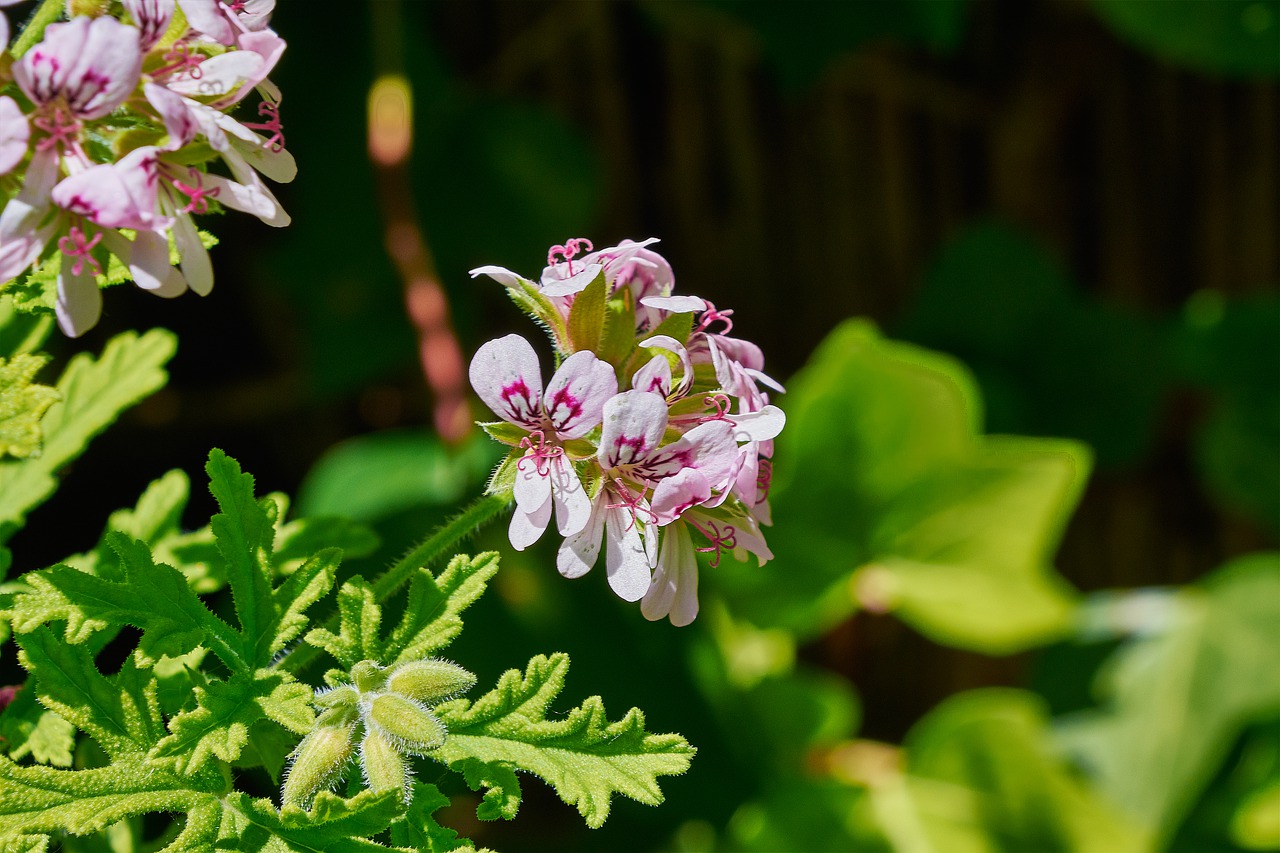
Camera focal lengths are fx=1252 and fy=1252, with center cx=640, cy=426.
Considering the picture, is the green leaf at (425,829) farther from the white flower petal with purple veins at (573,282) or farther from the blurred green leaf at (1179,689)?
the blurred green leaf at (1179,689)

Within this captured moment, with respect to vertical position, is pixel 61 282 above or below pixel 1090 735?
above

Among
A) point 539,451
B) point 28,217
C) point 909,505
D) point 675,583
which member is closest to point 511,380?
point 539,451

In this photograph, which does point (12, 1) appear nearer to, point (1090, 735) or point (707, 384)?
point (707, 384)

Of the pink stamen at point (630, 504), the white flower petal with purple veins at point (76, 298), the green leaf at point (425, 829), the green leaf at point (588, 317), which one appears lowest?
the green leaf at point (425, 829)

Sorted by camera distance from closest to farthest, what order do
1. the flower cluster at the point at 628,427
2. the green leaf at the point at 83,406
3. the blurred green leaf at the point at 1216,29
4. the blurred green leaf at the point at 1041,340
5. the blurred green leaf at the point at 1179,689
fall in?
the flower cluster at the point at 628,427 → the green leaf at the point at 83,406 → the blurred green leaf at the point at 1216,29 → the blurred green leaf at the point at 1179,689 → the blurred green leaf at the point at 1041,340

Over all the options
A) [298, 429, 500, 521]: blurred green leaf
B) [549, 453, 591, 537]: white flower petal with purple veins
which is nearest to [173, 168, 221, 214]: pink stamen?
[549, 453, 591, 537]: white flower petal with purple veins

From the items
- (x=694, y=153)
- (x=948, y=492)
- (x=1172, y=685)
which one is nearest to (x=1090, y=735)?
(x=1172, y=685)

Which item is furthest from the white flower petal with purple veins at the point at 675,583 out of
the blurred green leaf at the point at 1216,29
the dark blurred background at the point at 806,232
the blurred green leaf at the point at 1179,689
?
the blurred green leaf at the point at 1179,689

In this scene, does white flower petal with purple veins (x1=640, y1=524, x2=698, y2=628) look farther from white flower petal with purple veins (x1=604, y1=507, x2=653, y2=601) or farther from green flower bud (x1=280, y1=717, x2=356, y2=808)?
green flower bud (x1=280, y1=717, x2=356, y2=808)
